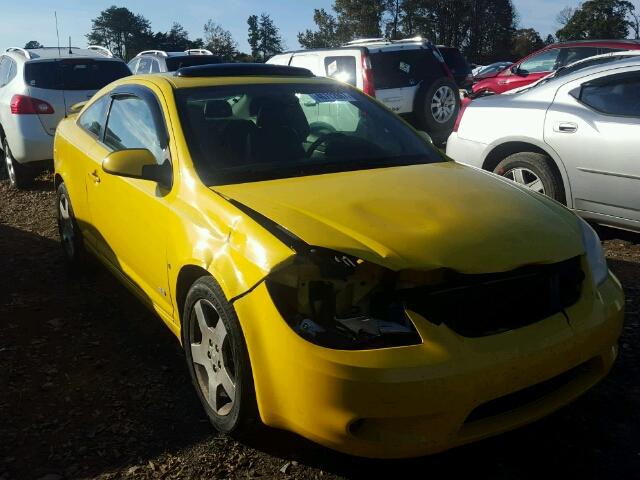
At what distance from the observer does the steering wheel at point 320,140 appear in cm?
357

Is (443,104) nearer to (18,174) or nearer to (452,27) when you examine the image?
(18,174)

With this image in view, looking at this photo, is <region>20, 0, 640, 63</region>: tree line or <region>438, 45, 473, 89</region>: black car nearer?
<region>438, 45, 473, 89</region>: black car

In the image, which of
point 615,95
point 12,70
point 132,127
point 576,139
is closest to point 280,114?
point 132,127

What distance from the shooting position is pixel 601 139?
4895mm

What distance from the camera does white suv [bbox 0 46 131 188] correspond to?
300 inches

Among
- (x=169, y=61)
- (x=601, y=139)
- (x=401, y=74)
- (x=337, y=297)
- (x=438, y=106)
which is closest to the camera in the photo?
(x=337, y=297)

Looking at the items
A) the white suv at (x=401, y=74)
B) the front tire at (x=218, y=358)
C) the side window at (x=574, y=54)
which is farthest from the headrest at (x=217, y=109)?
the side window at (x=574, y=54)

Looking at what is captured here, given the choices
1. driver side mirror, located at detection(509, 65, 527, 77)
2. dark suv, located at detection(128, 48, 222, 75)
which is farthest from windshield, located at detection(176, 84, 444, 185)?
driver side mirror, located at detection(509, 65, 527, 77)

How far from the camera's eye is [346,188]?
3061 mm

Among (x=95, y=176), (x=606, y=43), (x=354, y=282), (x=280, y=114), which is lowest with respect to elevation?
(x=354, y=282)

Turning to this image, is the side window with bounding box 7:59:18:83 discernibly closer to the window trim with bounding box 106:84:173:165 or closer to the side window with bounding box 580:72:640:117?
the window trim with bounding box 106:84:173:165

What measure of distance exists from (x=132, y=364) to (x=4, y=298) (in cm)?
156

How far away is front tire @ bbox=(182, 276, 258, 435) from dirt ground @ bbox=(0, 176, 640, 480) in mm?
144

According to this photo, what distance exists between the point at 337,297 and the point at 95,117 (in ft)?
9.84
